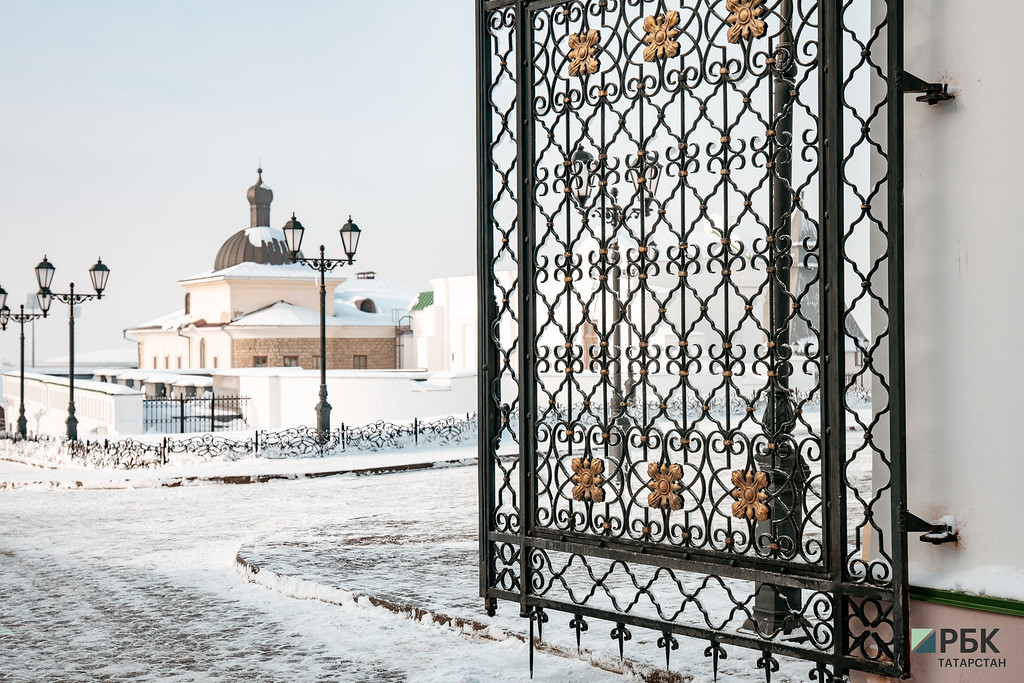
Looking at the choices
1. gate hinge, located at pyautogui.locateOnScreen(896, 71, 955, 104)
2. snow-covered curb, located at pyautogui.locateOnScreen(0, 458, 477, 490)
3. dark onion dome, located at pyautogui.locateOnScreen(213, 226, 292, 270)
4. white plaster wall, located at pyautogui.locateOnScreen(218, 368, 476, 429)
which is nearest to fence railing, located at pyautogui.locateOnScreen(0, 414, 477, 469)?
snow-covered curb, located at pyautogui.locateOnScreen(0, 458, 477, 490)

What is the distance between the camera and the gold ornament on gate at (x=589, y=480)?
4949 millimetres

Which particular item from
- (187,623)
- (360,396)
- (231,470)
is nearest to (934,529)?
(187,623)

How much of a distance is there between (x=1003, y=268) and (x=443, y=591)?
4.71 m

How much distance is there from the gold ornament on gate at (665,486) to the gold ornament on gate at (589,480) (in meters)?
0.29

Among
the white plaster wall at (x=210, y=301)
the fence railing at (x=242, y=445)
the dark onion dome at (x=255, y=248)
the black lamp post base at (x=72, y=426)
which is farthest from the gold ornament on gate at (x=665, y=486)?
the dark onion dome at (x=255, y=248)

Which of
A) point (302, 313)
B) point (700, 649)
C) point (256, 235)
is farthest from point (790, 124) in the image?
point (256, 235)

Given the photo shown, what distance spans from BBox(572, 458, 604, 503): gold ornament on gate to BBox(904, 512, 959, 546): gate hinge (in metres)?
1.50

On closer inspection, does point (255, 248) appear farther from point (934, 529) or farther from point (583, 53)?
point (934, 529)

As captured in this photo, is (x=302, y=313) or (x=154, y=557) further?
(x=302, y=313)

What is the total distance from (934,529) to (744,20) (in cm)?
222

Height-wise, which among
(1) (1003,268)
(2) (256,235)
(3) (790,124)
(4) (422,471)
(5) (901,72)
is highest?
(2) (256,235)

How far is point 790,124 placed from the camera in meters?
6.55

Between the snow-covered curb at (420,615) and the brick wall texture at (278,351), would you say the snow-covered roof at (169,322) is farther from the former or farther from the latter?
the snow-covered curb at (420,615)

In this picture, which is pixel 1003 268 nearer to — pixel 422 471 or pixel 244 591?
pixel 244 591
